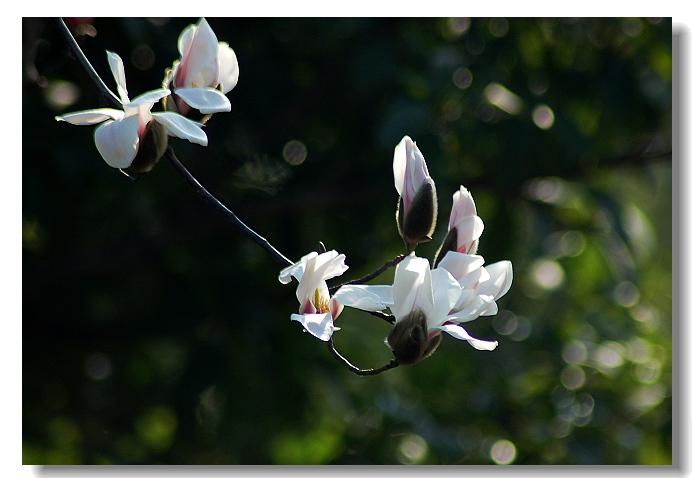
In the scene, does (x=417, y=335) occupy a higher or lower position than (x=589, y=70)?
lower

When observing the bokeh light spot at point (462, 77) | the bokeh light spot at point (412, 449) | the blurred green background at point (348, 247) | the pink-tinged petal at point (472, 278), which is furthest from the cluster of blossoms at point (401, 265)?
the bokeh light spot at point (412, 449)

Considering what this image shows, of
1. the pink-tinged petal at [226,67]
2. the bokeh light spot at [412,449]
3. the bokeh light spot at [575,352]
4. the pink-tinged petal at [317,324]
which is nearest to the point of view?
the pink-tinged petal at [317,324]

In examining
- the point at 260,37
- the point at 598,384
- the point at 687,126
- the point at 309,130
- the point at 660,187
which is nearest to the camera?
the point at 687,126

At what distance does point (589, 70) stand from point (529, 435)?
0.62 metres

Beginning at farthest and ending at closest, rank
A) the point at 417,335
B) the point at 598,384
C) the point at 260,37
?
the point at 598,384
the point at 260,37
the point at 417,335

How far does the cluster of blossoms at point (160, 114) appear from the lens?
18.0 inches

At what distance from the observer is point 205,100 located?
49cm

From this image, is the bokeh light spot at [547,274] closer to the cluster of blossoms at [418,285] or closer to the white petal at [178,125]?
→ the cluster of blossoms at [418,285]

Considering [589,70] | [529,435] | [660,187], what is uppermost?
[589,70]

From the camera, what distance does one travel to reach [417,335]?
471mm

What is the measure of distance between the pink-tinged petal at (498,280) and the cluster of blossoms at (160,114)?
20 centimetres

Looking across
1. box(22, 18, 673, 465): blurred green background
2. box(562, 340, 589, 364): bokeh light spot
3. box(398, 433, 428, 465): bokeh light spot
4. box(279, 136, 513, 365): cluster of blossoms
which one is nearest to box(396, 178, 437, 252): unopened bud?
box(279, 136, 513, 365): cluster of blossoms

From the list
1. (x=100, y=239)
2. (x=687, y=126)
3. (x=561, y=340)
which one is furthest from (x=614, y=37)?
(x=100, y=239)

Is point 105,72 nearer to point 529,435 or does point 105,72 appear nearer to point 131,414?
point 131,414
